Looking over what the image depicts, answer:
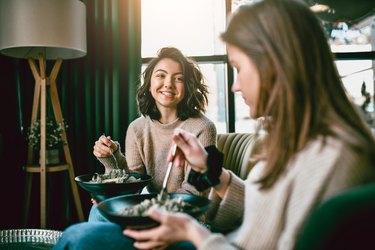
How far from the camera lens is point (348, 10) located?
9.62 ft

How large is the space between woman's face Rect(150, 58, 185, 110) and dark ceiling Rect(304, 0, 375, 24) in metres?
1.62

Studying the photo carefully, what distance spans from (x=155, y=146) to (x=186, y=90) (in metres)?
0.35

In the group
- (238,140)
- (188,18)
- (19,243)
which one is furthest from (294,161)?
(188,18)

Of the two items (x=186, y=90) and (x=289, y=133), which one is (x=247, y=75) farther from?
(x=186, y=90)

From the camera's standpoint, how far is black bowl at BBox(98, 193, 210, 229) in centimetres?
83

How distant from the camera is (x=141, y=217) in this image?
0.82 m

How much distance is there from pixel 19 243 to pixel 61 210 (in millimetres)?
896

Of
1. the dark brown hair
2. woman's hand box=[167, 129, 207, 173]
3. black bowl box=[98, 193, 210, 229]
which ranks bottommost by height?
black bowl box=[98, 193, 210, 229]

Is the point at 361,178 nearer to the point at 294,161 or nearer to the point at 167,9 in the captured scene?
the point at 294,161

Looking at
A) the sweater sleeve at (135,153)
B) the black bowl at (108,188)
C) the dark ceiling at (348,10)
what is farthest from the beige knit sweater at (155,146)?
the dark ceiling at (348,10)

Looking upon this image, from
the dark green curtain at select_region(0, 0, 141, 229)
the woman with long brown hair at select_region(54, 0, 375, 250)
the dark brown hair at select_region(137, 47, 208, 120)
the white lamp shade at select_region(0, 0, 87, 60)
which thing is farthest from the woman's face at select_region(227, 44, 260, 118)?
the dark green curtain at select_region(0, 0, 141, 229)

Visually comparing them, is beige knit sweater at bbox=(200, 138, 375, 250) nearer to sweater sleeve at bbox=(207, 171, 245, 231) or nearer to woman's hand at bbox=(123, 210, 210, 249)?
woman's hand at bbox=(123, 210, 210, 249)

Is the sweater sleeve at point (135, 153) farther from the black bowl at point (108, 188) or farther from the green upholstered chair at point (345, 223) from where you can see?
the green upholstered chair at point (345, 223)

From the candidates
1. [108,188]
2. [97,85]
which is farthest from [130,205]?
[97,85]
